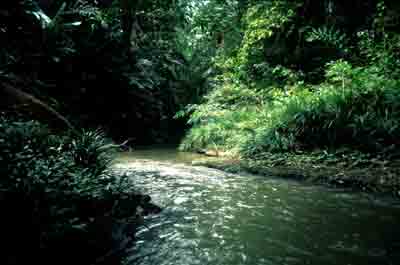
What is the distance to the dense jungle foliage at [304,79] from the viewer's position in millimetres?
7480

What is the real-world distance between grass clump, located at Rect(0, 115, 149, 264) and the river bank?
11.8 ft

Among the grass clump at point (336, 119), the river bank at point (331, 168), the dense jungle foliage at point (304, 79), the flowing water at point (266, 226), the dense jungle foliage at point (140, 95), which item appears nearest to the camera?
the flowing water at point (266, 226)

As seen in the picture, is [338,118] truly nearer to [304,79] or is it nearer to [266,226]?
[304,79]

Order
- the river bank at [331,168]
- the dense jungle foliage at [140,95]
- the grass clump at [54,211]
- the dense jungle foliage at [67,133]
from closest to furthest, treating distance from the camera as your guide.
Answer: the grass clump at [54,211] < the dense jungle foliage at [67,133] < the dense jungle foliage at [140,95] < the river bank at [331,168]

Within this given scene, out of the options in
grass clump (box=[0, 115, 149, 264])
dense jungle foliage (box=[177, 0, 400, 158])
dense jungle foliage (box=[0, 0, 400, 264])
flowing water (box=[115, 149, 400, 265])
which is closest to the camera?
grass clump (box=[0, 115, 149, 264])

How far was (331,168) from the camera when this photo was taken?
6.63 m

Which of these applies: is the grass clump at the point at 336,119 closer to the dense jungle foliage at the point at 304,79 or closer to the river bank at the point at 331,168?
the dense jungle foliage at the point at 304,79

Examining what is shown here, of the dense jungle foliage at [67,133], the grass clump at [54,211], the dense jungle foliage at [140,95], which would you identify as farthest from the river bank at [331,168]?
the grass clump at [54,211]

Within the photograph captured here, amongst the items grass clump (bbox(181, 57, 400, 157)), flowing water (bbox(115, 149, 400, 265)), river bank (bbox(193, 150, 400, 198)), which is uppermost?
grass clump (bbox(181, 57, 400, 157))

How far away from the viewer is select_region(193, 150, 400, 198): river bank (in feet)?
18.0

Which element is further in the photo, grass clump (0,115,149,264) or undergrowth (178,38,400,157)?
undergrowth (178,38,400,157)

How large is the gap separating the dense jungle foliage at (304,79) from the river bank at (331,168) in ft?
1.21

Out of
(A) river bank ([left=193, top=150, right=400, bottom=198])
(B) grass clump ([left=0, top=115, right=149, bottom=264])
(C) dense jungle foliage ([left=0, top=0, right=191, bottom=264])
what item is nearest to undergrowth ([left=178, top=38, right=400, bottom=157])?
(A) river bank ([left=193, top=150, right=400, bottom=198])

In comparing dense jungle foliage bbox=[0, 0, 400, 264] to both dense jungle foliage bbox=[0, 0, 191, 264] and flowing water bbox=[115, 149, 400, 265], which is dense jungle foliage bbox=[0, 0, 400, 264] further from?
flowing water bbox=[115, 149, 400, 265]
